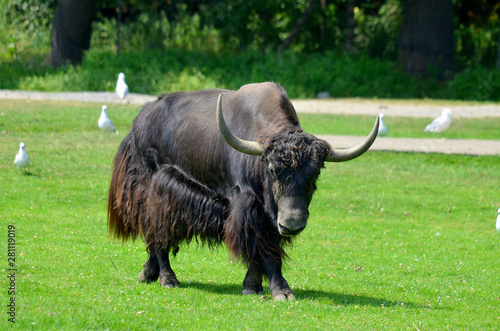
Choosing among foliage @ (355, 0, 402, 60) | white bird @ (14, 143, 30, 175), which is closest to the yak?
white bird @ (14, 143, 30, 175)

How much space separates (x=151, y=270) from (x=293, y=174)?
200 cm

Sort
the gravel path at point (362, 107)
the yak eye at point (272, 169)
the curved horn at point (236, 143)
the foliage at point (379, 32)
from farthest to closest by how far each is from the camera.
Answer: the foliage at point (379, 32) → the gravel path at point (362, 107) → the curved horn at point (236, 143) → the yak eye at point (272, 169)

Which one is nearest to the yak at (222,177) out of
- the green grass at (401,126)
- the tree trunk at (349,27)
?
the green grass at (401,126)

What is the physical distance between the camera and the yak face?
17.9 ft

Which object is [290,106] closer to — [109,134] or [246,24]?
[109,134]

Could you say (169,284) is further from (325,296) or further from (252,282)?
(325,296)

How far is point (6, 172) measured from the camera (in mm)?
10781

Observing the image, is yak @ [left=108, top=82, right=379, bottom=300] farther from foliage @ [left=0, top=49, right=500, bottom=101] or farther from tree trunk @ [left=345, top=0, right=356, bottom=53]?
tree trunk @ [left=345, top=0, right=356, bottom=53]

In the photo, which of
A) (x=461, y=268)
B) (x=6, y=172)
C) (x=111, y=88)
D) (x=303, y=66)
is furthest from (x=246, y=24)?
(x=461, y=268)

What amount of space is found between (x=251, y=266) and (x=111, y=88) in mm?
14445

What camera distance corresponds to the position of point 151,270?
6.72m

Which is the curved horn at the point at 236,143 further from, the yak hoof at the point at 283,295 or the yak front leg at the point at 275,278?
the yak hoof at the point at 283,295

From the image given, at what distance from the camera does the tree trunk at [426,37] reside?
22.3 m

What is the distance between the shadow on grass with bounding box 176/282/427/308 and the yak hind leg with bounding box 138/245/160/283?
296 mm
